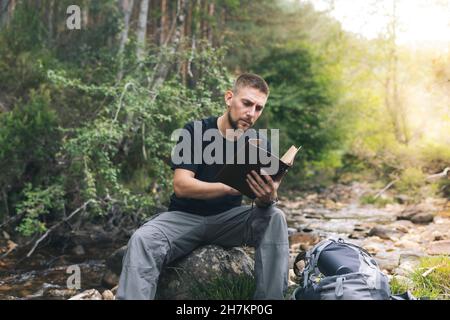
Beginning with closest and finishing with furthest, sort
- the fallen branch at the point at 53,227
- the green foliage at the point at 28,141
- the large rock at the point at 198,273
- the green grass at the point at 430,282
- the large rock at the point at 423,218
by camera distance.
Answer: the large rock at the point at 198,273 → the green grass at the point at 430,282 → the fallen branch at the point at 53,227 → the green foliage at the point at 28,141 → the large rock at the point at 423,218

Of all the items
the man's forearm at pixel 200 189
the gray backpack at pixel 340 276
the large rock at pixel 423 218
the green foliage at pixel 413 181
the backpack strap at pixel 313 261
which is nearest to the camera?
the gray backpack at pixel 340 276

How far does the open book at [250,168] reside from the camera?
2947 mm

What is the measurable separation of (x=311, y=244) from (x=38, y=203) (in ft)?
12.3

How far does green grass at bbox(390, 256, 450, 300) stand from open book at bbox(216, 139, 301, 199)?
1.33 meters

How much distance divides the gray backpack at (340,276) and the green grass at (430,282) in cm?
65

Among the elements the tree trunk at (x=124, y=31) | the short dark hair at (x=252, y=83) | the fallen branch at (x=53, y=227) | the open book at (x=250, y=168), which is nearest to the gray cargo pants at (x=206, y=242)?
the open book at (x=250, y=168)

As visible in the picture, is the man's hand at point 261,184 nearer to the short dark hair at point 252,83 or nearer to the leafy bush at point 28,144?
the short dark hair at point 252,83

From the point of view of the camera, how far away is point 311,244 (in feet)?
22.7

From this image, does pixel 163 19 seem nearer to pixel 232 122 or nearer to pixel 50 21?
pixel 50 21

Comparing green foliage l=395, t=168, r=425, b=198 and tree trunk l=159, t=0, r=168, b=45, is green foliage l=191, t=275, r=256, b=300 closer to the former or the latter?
green foliage l=395, t=168, r=425, b=198

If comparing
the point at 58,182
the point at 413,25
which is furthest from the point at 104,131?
the point at 413,25

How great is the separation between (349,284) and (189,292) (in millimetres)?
1180

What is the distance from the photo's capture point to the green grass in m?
3.58

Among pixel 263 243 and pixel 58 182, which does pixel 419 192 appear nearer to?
pixel 58 182
